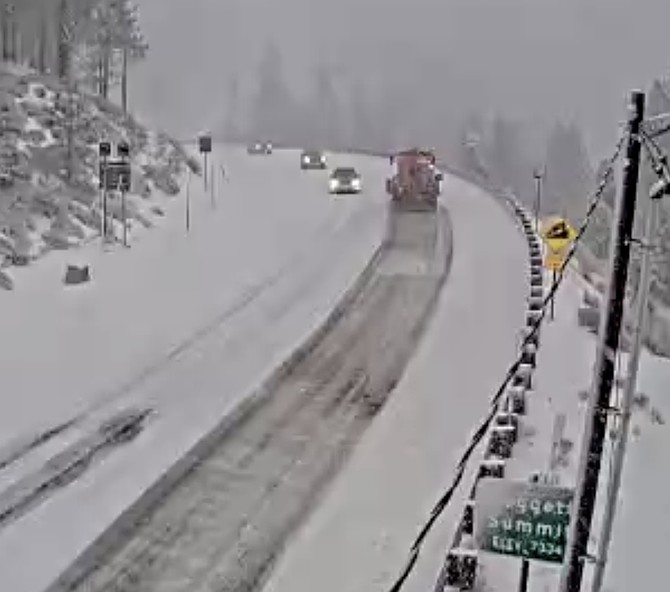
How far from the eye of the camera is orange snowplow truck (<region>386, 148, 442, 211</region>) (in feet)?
152

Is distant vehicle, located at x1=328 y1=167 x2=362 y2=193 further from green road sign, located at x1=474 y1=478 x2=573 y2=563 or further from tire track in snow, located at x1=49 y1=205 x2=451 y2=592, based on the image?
green road sign, located at x1=474 y1=478 x2=573 y2=563

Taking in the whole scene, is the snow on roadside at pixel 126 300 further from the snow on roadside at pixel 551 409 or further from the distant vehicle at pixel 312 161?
the distant vehicle at pixel 312 161

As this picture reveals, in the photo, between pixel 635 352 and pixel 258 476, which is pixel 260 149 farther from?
pixel 635 352

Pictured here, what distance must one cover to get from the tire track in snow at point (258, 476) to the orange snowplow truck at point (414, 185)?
1725 centimetres

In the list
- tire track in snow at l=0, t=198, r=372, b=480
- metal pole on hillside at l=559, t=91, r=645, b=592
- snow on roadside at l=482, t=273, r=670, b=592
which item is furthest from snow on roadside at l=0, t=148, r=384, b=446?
metal pole on hillside at l=559, t=91, r=645, b=592

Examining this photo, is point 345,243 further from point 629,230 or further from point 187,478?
point 629,230

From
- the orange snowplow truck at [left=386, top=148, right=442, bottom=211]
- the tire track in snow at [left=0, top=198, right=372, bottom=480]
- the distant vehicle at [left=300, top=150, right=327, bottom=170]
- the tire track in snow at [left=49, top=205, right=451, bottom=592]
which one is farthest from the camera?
the distant vehicle at [left=300, top=150, right=327, bottom=170]

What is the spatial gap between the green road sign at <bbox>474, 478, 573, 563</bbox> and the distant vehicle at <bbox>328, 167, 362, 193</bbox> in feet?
147

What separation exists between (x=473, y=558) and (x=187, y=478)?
6.63m

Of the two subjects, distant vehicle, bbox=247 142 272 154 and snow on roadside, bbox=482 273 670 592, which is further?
distant vehicle, bbox=247 142 272 154

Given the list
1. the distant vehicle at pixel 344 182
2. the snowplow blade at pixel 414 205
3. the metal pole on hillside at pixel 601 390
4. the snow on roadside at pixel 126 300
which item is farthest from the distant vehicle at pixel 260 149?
the metal pole on hillside at pixel 601 390

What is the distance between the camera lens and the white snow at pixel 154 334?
18422 mm

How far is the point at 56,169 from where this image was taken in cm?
3975

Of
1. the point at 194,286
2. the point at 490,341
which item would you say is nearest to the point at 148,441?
the point at 490,341
